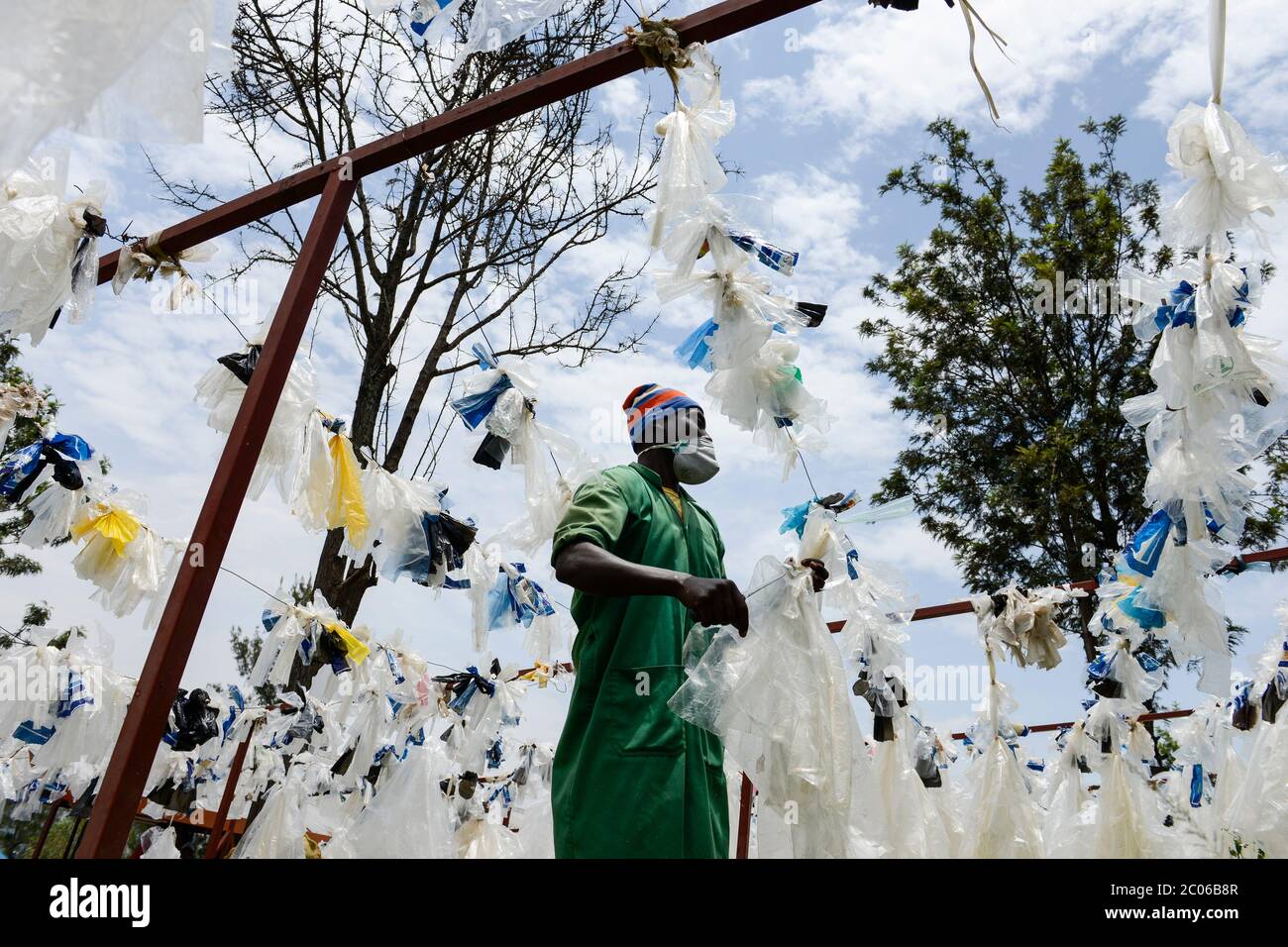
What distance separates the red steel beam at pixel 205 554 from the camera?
1.98 m

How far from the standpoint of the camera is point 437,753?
17.2 ft

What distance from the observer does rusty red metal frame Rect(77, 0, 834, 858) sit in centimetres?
202

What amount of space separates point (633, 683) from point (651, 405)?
0.90 m

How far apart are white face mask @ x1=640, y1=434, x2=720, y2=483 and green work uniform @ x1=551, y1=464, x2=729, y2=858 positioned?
222 millimetres

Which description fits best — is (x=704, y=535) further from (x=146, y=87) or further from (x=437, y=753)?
(x=437, y=753)

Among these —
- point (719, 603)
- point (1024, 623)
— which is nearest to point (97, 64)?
point (719, 603)

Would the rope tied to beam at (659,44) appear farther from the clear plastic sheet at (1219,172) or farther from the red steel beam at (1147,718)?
the red steel beam at (1147,718)

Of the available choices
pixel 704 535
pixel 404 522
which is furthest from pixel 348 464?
pixel 704 535

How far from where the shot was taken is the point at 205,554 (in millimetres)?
2225

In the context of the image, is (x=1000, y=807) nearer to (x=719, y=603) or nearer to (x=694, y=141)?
(x=719, y=603)

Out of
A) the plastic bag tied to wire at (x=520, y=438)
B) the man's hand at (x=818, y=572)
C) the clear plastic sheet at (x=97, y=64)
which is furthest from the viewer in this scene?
the plastic bag tied to wire at (x=520, y=438)

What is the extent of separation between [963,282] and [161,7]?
15.1 meters

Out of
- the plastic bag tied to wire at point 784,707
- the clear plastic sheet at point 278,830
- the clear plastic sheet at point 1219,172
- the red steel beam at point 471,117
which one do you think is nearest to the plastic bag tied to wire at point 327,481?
the red steel beam at point 471,117

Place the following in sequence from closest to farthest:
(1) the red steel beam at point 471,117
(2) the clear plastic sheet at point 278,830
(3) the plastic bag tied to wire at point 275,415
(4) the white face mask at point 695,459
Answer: (1) the red steel beam at point 471,117 < (4) the white face mask at point 695,459 < (3) the plastic bag tied to wire at point 275,415 < (2) the clear plastic sheet at point 278,830
